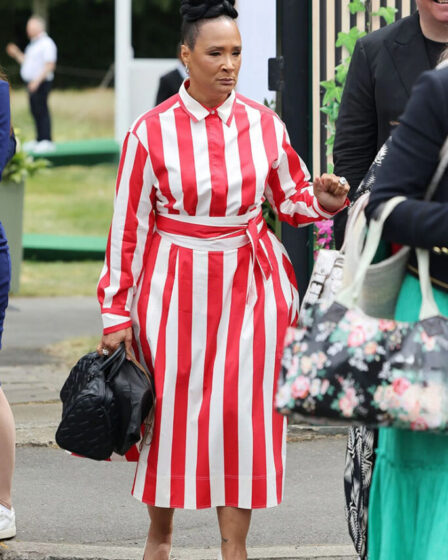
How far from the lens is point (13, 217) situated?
36.0ft

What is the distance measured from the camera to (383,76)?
13.8 ft

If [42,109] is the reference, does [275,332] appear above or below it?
above

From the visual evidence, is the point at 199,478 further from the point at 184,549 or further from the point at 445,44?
the point at 445,44

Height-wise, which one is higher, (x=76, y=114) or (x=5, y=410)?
(x=5, y=410)

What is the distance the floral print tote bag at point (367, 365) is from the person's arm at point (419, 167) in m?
0.04

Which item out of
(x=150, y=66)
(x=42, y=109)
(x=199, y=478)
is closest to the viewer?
(x=199, y=478)

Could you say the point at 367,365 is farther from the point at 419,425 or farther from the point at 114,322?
the point at 114,322

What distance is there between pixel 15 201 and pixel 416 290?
830cm

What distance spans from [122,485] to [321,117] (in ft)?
6.65

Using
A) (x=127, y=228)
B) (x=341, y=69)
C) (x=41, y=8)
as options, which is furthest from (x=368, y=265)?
(x=41, y=8)

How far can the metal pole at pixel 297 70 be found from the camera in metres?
6.34

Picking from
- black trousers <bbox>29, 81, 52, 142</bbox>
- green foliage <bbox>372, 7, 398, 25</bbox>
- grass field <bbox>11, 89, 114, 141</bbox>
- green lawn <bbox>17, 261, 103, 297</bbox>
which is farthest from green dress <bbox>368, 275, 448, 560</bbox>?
grass field <bbox>11, 89, 114, 141</bbox>

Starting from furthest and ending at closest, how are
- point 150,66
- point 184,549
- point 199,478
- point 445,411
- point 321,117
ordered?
1. point 150,66
2. point 321,117
3. point 184,549
4. point 199,478
5. point 445,411

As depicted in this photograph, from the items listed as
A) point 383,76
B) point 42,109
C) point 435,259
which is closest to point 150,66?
point 42,109
